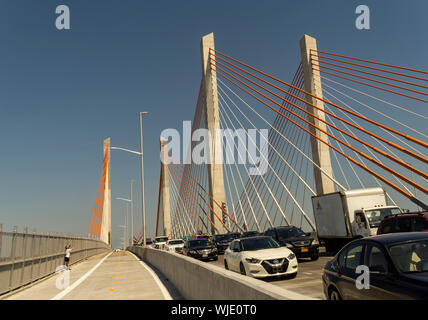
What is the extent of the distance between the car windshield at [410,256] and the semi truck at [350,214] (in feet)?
41.1

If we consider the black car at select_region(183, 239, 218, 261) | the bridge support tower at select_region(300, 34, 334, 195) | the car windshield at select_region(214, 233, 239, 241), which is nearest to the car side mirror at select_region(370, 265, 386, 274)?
the black car at select_region(183, 239, 218, 261)

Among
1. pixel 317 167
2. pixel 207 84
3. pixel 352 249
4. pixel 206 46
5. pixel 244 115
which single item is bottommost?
pixel 352 249

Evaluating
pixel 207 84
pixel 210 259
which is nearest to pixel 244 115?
pixel 207 84

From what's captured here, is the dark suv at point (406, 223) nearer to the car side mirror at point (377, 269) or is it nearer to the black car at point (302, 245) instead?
the black car at point (302, 245)

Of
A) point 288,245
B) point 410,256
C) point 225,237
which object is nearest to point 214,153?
point 225,237

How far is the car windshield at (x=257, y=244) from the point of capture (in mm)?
13227

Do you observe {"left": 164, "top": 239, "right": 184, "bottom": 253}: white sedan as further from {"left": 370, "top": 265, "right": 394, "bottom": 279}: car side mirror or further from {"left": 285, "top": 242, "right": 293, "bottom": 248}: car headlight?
{"left": 370, "top": 265, "right": 394, "bottom": 279}: car side mirror

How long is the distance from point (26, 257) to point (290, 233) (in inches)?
442

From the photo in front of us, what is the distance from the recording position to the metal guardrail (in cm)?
1245

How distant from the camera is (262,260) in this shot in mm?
11961

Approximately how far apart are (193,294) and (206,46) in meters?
30.6
